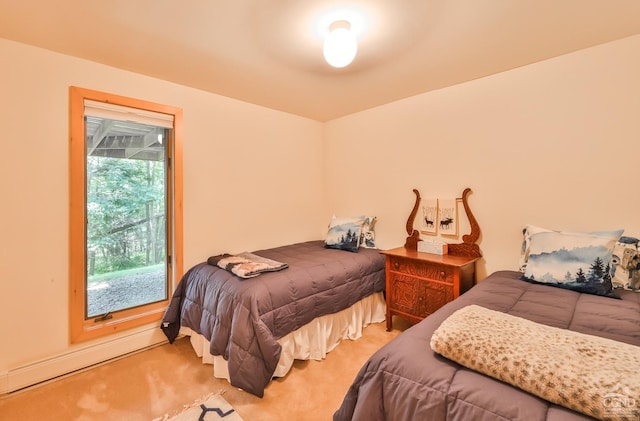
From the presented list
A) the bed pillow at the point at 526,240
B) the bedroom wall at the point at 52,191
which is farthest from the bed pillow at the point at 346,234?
the bed pillow at the point at 526,240

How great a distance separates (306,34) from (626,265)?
2470 mm

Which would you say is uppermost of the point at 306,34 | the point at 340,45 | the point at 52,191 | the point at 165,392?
the point at 306,34

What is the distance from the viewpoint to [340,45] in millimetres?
1695

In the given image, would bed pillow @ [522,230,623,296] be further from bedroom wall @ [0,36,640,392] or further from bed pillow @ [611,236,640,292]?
bedroom wall @ [0,36,640,392]

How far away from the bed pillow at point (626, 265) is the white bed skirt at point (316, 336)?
1.75m

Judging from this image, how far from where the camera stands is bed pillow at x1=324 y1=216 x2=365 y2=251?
3008 mm

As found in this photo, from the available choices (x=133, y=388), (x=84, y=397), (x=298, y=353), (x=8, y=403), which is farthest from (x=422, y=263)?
(x=8, y=403)

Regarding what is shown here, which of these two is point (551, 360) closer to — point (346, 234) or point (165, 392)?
point (165, 392)

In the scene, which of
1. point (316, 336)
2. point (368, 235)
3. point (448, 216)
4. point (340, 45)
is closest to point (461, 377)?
point (316, 336)

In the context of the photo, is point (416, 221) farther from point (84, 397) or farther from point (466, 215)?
point (84, 397)

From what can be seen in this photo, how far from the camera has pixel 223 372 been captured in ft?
6.44

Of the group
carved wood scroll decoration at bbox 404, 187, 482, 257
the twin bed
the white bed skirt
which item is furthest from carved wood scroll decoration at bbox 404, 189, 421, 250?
the white bed skirt

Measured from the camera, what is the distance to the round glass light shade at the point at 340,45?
1.68 meters

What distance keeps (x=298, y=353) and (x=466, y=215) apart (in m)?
1.87
